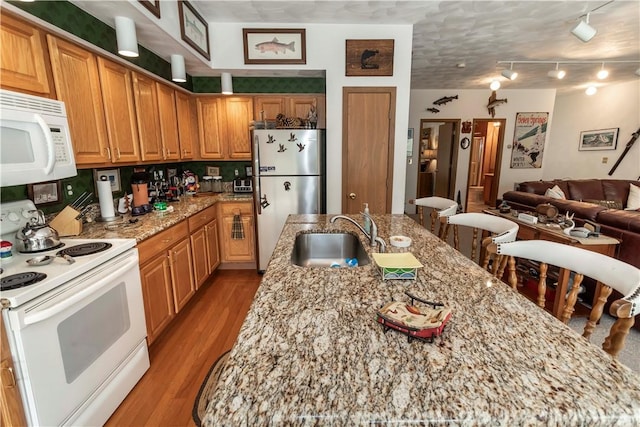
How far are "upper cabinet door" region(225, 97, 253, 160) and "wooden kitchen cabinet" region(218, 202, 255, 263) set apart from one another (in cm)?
71

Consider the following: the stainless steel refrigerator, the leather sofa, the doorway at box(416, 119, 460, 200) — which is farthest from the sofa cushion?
the stainless steel refrigerator

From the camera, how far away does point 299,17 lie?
295 cm

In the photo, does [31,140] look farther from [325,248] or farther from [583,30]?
[583,30]

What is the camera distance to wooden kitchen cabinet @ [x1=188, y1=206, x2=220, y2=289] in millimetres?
2869

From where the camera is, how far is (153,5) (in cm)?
208

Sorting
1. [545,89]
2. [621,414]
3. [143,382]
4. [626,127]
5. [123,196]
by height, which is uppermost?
[545,89]

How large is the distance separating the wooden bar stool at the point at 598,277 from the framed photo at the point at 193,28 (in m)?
2.93

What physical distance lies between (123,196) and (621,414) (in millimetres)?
3293

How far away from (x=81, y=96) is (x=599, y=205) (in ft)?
19.2

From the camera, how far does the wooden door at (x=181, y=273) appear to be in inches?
95.9

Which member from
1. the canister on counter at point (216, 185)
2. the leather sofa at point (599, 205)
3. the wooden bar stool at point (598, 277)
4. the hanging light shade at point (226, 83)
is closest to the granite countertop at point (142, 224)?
the canister on counter at point (216, 185)

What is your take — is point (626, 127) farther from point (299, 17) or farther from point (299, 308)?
point (299, 308)

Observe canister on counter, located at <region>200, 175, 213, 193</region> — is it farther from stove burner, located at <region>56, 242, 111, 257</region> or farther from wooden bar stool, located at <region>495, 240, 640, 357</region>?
wooden bar stool, located at <region>495, 240, 640, 357</region>

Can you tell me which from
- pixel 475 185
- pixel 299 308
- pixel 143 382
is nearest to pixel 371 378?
pixel 299 308
